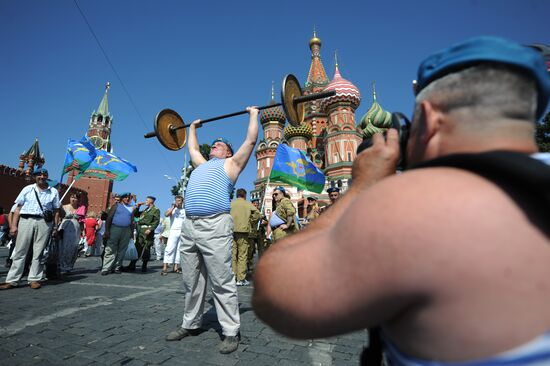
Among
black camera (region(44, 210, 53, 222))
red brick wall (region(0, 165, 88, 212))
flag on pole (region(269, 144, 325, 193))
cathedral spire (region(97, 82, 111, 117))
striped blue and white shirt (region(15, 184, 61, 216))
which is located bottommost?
black camera (region(44, 210, 53, 222))

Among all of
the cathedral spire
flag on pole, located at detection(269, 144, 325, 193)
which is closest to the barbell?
flag on pole, located at detection(269, 144, 325, 193)

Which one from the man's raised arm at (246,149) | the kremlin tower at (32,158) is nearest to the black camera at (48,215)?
the man's raised arm at (246,149)

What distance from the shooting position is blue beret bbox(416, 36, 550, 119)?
75 cm

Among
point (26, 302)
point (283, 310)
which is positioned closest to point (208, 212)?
point (283, 310)

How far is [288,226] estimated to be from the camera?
23.1 ft

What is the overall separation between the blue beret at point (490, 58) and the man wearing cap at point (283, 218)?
6.14 metres

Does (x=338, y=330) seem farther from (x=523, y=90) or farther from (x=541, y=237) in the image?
(x=523, y=90)

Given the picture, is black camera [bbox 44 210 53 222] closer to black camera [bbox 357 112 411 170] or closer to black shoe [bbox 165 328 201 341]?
black shoe [bbox 165 328 201 341]

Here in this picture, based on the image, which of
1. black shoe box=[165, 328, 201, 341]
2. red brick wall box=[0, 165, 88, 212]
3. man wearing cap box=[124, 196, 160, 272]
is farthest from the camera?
red brick wall box=[0, 165, 88, 212]

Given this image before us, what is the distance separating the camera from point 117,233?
7.78 m

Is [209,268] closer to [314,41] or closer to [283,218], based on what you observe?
[283,218]

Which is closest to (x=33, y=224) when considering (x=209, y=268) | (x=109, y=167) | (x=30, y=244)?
(x=30, y=244)

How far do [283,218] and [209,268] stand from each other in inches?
163

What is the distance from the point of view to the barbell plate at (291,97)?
10.5 ft
